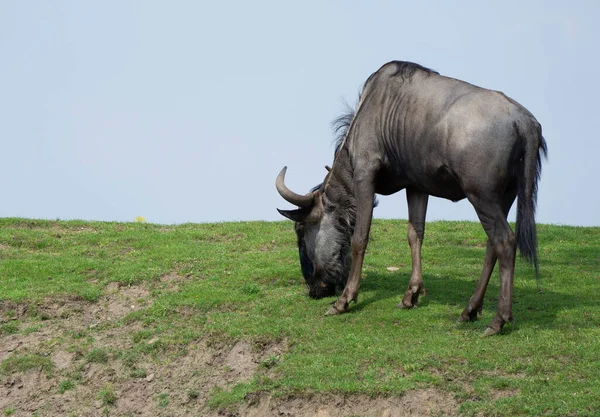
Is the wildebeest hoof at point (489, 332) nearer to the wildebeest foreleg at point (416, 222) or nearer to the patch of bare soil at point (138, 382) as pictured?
the patch of bare soil at point (138, 382)

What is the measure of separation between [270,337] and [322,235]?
6.79 feet

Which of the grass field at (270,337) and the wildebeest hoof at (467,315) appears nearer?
the grass field at (270,337)

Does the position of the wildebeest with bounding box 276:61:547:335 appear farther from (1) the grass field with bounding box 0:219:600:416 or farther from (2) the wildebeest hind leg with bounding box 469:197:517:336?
(1) the grass field with bounding box 0:219:600:416

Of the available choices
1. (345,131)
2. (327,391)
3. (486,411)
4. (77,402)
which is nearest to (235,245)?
(345,131)

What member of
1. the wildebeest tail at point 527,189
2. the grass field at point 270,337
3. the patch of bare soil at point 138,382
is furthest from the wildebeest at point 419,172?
the patch of bare soil at point 138,382

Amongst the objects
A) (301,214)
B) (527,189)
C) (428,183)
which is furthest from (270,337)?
(527,189)

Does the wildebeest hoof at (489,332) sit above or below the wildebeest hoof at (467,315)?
below

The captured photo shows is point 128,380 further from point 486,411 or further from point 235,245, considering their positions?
point 235,245

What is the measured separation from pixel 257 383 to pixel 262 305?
2690 mm

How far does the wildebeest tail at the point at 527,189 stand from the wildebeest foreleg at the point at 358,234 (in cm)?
229

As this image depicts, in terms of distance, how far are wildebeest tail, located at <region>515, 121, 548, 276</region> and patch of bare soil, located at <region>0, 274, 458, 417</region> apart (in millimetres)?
2259

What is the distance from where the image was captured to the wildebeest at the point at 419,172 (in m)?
11.0

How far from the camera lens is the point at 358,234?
497 inches

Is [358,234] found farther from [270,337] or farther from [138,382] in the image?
[138,382]
